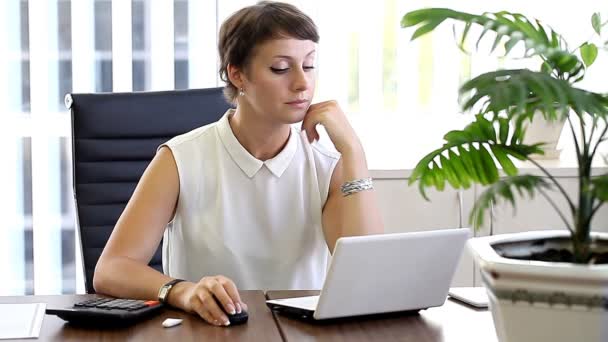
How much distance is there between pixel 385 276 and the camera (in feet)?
5.93

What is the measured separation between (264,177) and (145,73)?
1373 millimetres

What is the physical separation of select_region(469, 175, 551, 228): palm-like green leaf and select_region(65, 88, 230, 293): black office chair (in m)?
1.46

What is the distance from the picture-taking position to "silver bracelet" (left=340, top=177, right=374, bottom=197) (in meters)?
2.40

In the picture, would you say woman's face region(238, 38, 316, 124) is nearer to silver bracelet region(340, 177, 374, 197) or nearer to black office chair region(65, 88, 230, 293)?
silver bracelet region(340, 177, 374, 197)

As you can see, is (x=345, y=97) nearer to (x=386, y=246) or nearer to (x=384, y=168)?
(x=384, y=168)

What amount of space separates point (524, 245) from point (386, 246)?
29 centimetres

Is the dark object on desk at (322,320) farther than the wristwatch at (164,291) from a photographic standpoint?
No

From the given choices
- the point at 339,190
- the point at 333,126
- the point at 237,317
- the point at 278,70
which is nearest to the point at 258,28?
the point at 278,70

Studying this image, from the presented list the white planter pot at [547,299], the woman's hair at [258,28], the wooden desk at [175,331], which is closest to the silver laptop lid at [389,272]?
the wooden desk at [175,331]

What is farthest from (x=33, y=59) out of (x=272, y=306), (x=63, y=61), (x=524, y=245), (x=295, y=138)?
(x=524, y=245)

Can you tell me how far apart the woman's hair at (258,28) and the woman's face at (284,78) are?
19 millimetres

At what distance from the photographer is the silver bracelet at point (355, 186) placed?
7.86 ft

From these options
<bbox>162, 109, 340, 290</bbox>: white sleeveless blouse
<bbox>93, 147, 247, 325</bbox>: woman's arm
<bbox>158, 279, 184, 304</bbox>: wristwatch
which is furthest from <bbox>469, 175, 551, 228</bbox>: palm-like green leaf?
<bbox>162, 109, 340, 290</bbox>: white sleeveless blouse

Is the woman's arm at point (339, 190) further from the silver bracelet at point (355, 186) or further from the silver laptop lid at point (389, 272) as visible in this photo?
the silver laptop lid at point (389, 272)
